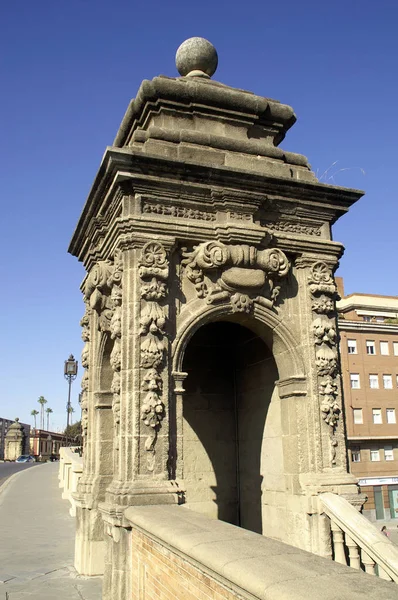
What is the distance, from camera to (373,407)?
38500 millimetres

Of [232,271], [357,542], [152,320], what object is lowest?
[357,542]

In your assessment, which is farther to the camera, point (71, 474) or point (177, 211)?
point (71, 474)

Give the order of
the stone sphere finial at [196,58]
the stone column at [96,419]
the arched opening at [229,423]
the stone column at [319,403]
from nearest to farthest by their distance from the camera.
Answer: the stone column at [319,403] < the stone column at [96,419] < the arched opening at [229,423] < the stone sphere finial at [196,58]

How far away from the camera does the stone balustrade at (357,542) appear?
215 inches

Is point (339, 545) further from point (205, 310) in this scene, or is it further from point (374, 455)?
point (374, 455)

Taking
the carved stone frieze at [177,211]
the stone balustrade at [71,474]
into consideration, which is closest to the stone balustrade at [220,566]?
the carved stone frieze at [177,211]

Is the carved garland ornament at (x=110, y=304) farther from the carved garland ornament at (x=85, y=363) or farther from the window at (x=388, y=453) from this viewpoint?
the window at (x=388, y=453)

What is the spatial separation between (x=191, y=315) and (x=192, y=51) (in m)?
4.12

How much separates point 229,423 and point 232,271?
300 cm

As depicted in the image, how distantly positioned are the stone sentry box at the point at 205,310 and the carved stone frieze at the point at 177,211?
0.7 inches

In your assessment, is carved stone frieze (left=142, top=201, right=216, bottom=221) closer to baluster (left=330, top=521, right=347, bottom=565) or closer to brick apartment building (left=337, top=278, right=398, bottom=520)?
baluster (left=330, top=521, right=347, bottom=565)

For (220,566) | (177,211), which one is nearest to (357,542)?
(220,566)

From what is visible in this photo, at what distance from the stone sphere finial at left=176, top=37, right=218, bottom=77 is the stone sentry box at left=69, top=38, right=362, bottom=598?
1.0 inches

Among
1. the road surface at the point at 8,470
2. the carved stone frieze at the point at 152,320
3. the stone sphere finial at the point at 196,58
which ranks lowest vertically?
the road surface at the point at 8,470
